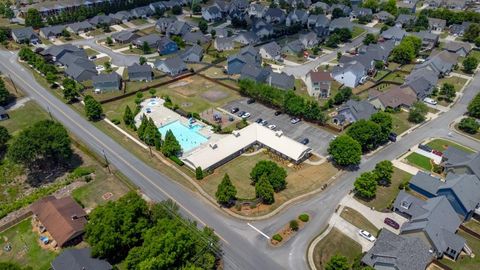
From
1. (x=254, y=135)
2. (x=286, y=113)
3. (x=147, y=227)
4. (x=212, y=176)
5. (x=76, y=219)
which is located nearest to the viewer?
(x=147, y=227)

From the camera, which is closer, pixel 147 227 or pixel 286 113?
pixel 147 227

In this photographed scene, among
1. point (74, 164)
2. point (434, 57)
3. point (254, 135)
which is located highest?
point (434, 57)

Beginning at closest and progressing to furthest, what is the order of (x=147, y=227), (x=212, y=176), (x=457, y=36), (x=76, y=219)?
(x=147, y=227) → (x=76, y=219) → (x=212, y=176) → (x=457, y=36)

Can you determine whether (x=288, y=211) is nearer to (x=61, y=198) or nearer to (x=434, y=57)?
(x=61, y=198)

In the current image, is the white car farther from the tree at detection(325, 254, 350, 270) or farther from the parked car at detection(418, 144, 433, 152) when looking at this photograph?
the parked car at detection(418, 144, 433, 152)

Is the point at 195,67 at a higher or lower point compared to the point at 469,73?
lower

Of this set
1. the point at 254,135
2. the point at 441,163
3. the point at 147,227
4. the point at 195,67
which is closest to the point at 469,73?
the point at 441,163

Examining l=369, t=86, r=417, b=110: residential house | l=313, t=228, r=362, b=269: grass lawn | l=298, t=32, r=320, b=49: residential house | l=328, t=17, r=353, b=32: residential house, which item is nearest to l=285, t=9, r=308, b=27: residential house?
l=328, t=17, r=353, b=32: residential house
